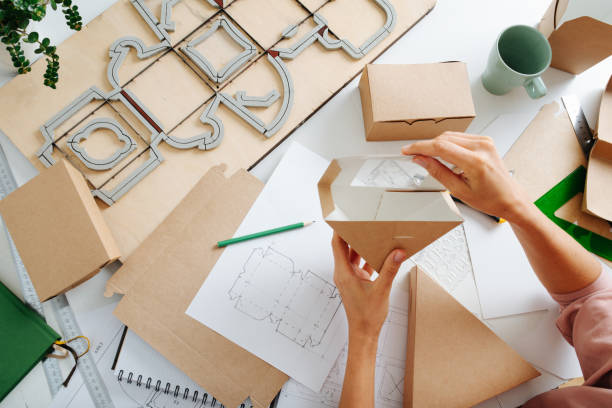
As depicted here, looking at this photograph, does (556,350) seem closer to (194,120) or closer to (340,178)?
(340,178)

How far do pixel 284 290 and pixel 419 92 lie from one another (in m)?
0.49

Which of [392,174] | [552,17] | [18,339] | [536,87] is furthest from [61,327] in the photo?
[552,17]

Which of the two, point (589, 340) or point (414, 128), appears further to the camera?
point (414, 128)

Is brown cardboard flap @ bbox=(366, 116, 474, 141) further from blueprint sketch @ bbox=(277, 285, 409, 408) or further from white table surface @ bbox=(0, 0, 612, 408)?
blueprint sketch @ bbox=(277, 285, 409, 408)

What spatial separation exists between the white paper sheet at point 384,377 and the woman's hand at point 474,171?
258mm

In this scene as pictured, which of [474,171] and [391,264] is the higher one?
[474,171]

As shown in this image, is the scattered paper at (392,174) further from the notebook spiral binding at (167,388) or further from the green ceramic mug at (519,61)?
the notebook spiral binding at (167,388)

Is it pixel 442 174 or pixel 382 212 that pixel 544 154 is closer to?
pixel 442 174

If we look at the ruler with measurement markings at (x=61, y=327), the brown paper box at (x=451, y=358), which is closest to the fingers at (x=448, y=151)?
the brown paper box at (x=451, y=358)

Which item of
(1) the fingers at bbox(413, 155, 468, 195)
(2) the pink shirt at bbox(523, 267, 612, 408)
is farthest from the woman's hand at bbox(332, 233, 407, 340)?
(2) the pink shirt at bbox(523, 267, 612, 408)

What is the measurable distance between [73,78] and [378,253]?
2.45ft

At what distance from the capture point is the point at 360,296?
0.71 metres

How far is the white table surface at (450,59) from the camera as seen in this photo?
0.86 metres

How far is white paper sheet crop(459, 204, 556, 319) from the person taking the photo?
798 mm
